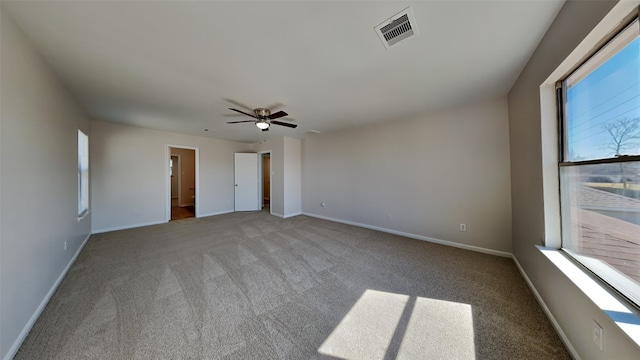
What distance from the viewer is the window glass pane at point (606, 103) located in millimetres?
1075

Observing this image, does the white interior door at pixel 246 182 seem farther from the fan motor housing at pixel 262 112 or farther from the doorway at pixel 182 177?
the fan motor housing at pixel 262 112

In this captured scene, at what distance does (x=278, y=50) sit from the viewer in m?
1.75

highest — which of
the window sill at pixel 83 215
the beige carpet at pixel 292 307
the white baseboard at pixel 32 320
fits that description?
the window sill at pixel 83 215

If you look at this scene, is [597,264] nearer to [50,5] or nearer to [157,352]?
[157,352]

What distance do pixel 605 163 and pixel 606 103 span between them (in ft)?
1.30

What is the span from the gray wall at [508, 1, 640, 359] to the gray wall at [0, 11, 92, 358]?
3.65 meters

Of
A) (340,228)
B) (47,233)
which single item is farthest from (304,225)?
(47,233)

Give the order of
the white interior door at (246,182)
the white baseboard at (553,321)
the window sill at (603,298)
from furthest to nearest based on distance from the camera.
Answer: the white interior door at (246,182)
the white baseboard at (553,321)
the window sill at (603,298)

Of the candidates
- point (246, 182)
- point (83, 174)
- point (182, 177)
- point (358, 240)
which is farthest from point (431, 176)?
point (182, 177)

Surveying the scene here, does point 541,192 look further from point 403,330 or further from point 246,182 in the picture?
point 246,182

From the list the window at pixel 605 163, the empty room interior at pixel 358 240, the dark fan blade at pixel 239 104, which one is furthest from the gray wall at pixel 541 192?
the dark fan blade at pixel 239 104

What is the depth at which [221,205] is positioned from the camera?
5859mm

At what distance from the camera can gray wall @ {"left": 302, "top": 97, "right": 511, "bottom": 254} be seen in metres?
2.84

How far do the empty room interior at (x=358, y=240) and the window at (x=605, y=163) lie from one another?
1 cm
